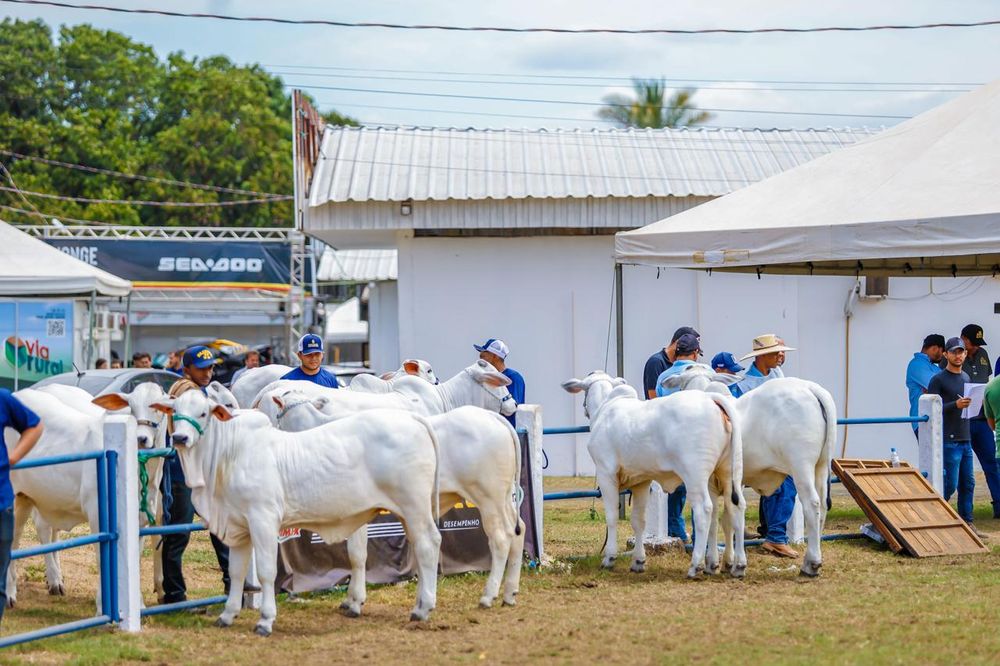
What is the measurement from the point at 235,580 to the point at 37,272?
10.9 m

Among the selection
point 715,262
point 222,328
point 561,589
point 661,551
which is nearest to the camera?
point 561,589

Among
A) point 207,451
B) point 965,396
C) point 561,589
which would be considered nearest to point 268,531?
point 207,451

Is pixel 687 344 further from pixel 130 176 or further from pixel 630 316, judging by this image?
pixel 130 176

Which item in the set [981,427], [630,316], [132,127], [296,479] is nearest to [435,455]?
[296,479]

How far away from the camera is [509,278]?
1900 centimetres

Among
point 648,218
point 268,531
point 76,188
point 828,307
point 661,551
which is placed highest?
point 76,188

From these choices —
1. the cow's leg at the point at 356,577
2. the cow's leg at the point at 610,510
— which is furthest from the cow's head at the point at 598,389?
the cow's leg at the point at 356,577

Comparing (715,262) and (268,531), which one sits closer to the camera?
(268,531)

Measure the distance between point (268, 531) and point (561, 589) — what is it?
8.51 ft

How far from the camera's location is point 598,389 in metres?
11.2

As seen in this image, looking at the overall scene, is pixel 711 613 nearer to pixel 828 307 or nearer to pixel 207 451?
pixel 207 451

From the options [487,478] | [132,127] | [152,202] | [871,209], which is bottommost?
[487,478]

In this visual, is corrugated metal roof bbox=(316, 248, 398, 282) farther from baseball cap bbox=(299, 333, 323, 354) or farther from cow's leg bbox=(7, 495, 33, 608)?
cow's leg bbox=(7, 495, 33, 608)

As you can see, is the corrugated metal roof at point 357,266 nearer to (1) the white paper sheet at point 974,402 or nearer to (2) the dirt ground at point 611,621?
(1) the white paper sheet at point 974,402
